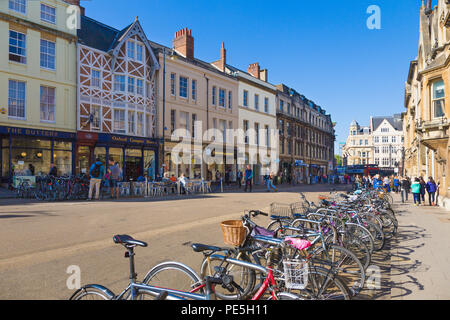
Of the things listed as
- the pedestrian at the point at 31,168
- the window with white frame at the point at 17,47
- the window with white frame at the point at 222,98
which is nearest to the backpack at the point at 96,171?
the pedestrian at the point at 31,168

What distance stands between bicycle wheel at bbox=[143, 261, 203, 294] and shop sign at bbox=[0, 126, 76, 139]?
18093mm

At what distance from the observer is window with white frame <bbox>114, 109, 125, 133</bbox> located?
22.5 metres

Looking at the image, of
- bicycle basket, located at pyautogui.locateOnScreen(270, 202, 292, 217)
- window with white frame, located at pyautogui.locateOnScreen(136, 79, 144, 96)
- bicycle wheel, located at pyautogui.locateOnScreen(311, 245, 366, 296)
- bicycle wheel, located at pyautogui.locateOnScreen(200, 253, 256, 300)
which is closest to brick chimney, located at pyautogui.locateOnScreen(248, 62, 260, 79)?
window with white frame, located at pyautogui.locateOnScreen(136, 79, 144, 96)

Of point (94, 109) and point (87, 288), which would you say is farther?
point (94, 109)

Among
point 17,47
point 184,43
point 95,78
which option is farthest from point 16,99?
point 184,43

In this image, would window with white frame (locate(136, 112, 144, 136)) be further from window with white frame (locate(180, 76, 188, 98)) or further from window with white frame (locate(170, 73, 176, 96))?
window with white frame (locate(180, 76, 188, 98))

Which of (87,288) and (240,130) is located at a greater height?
(240,130)

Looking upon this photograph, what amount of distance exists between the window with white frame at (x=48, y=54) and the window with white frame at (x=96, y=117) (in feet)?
11.6

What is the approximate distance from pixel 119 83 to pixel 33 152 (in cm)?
774

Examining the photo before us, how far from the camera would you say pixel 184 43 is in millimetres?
28812

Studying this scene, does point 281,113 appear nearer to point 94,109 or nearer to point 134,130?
point 134,130
